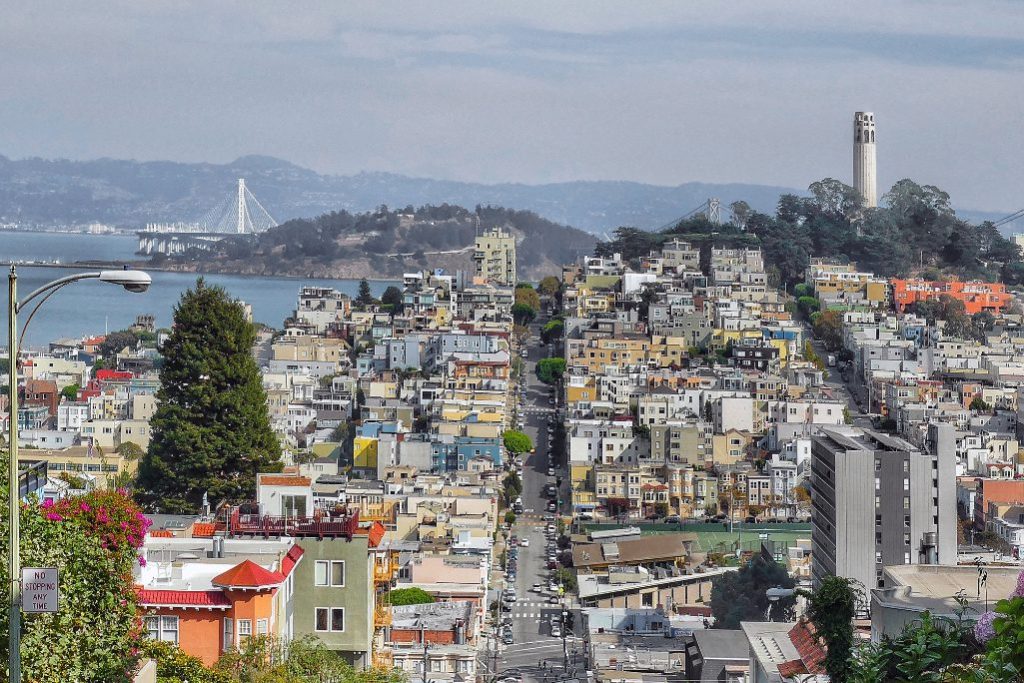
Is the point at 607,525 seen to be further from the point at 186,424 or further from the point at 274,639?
the point at 274,639

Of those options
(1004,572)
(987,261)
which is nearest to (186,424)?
(1004,572)

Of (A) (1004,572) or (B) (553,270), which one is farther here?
(B) (553,270)

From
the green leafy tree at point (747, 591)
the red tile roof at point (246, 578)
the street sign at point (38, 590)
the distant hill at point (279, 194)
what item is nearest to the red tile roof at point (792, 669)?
the red tile roof at point (246, 578)

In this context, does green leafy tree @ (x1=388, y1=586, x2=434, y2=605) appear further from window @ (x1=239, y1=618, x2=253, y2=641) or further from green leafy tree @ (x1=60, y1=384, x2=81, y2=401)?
green leafy tree @ (x1=60, y1=384, x2=81, y2=401)

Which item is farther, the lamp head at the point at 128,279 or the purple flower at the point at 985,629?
the purple flower at the point at 985,629

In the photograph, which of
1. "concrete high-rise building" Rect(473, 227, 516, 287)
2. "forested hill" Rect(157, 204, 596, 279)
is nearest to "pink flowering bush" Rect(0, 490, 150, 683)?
"concrete high-rise building" Rect(473, 227, 516, 287)

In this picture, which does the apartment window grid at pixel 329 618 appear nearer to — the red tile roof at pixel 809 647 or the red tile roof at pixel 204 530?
the red tile roof at pixel 204 530
